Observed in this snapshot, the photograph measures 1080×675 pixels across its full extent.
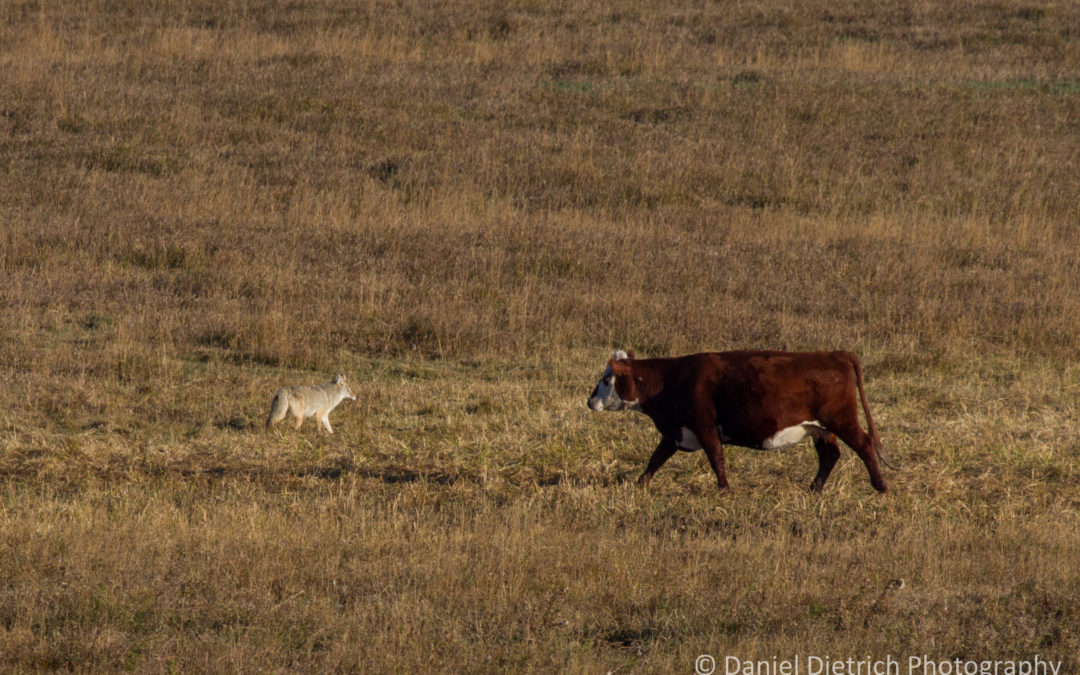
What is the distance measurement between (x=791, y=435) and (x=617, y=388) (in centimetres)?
123

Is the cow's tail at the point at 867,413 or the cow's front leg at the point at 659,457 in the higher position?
the cow's tail at the point at 867,413

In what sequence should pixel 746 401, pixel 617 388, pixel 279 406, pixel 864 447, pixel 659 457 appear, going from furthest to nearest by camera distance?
1. pixel 279 406
2. pixel 659 457
3. pixel 617 388
4. pixel 864 447
5. pixel 746 401

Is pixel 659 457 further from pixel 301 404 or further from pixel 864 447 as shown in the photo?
pixel 301 404

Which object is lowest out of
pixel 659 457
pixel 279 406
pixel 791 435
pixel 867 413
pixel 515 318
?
pixel 515 318

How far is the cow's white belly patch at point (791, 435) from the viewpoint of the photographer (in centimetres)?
808

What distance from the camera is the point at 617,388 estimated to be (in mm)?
8516

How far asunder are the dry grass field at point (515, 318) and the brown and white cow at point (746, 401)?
431mm

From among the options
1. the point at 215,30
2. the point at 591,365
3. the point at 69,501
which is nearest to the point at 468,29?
the point at 215,30

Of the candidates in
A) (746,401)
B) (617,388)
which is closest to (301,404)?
(617,388)

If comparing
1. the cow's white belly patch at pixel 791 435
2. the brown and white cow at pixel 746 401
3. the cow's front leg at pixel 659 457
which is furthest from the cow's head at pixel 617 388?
the cow's white belly patch at pixel 791 435

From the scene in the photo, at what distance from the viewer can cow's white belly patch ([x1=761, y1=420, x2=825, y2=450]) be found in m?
8.08

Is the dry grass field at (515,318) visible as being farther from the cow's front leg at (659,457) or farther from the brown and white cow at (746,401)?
the brown and white cow at (746,401)

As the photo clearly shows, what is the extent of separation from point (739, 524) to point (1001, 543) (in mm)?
1572

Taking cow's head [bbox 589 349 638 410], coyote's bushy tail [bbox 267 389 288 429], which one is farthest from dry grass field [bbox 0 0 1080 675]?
cow's head [bbox 589 349 638 410]
